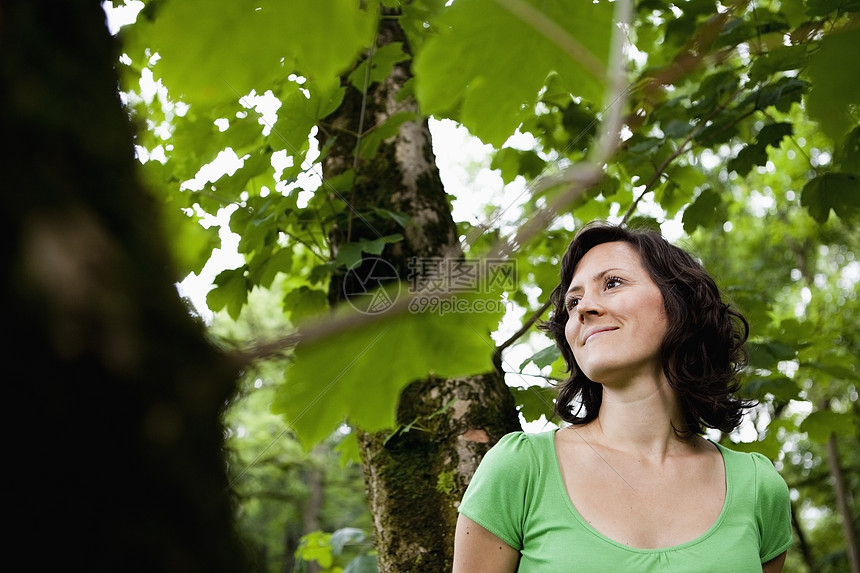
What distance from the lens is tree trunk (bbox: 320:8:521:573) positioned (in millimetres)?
1817

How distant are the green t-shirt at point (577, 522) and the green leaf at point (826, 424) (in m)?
1.43

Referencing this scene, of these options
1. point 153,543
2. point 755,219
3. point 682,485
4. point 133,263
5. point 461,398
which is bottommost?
point 153,543

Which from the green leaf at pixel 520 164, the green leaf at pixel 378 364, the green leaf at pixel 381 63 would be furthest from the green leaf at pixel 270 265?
the green leaf at pixel 378 364

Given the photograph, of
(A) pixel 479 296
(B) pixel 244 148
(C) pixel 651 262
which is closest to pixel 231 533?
(A) pixel 479 296

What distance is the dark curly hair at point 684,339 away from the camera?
1.76 metres

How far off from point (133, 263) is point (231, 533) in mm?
139

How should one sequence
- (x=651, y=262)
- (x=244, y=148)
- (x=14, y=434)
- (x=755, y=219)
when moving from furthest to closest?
1. (x=755, y=219)
2. (x=244, y=148)
3. (x=651, y=262)
4. (x=14, y=434)

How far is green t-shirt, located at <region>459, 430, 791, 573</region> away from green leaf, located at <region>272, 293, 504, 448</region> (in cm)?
77

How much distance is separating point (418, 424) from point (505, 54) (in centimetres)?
135

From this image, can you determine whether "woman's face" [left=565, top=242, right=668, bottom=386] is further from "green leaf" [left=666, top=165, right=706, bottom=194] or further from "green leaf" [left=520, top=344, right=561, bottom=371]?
"green leaf" [left=666, top=165, right=706, bottom=194]

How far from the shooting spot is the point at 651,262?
6.08ft

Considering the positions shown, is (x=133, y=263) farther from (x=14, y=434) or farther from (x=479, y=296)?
(x=479, y=296)

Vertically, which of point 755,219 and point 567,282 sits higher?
point 755,219

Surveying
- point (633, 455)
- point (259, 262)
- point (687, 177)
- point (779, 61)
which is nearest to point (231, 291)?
point (259, 262)
